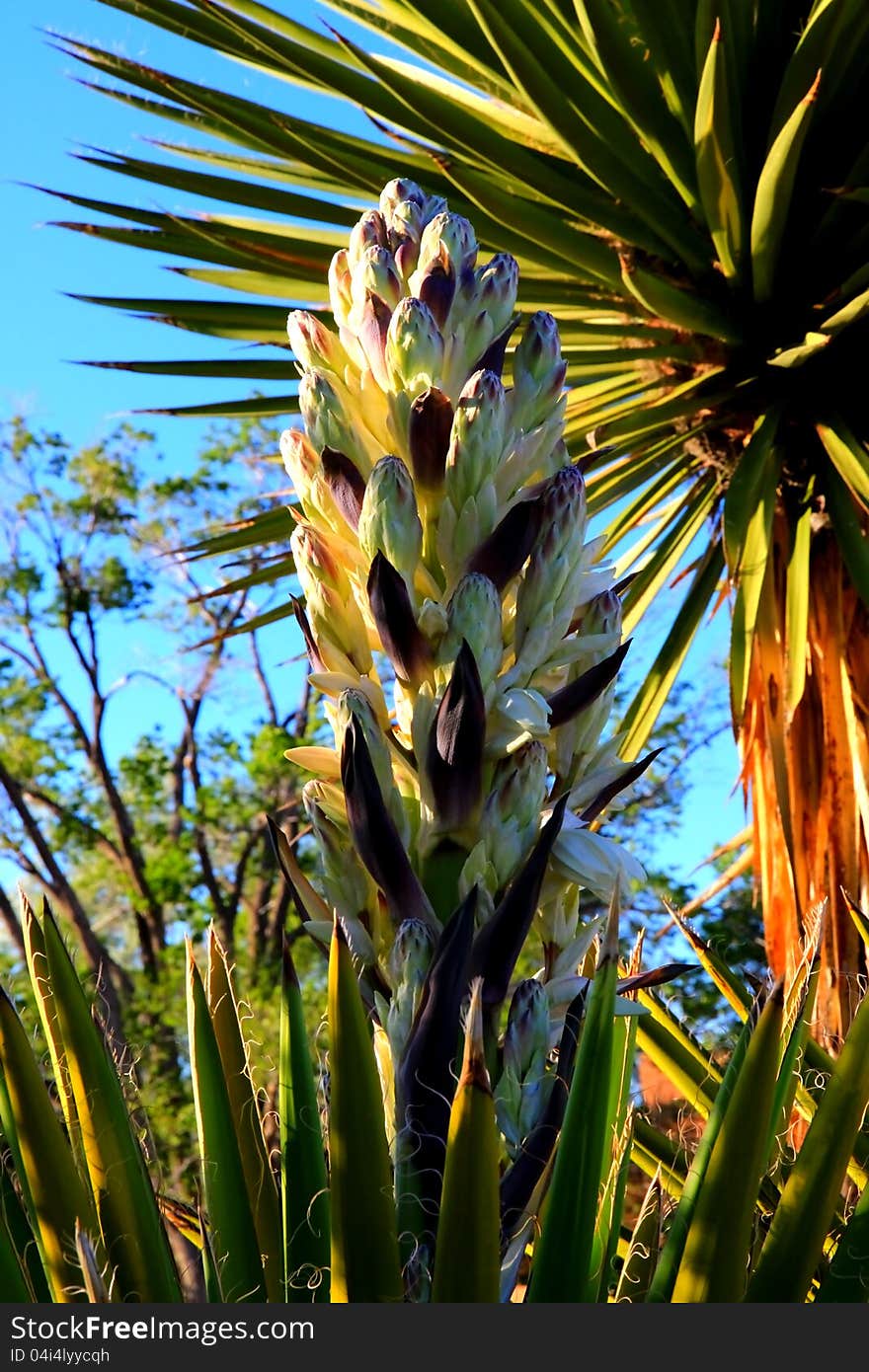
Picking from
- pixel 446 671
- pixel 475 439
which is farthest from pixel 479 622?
pixel 475 439

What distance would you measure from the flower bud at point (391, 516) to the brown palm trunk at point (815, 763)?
6.93 ft

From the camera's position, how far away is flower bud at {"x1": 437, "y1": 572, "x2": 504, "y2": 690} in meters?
0.96

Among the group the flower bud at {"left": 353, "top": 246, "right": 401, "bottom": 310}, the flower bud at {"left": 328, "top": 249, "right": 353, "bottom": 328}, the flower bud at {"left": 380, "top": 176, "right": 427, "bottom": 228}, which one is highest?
the flower bud at {"left": 380, "top": 176, "right": 427, "bottom": 228}

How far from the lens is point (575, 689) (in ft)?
3.32

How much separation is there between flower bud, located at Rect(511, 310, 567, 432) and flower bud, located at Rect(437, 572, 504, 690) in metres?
0.20

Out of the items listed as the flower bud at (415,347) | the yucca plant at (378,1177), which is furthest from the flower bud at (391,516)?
the yucca plant at (378,1177)

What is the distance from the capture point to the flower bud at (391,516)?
0.99m

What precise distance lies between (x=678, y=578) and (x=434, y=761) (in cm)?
303

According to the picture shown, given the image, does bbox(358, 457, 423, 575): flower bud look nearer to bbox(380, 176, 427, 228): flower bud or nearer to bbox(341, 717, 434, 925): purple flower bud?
bbox(341, 717, 434, 925): purple flower bud

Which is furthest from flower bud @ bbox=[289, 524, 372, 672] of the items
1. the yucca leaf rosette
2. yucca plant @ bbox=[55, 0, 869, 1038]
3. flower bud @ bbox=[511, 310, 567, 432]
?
yucca plant @ bbox=[55, 0, 869, 1038]

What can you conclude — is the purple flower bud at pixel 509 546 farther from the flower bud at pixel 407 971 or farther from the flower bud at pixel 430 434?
the flower bud at pixel 407 971

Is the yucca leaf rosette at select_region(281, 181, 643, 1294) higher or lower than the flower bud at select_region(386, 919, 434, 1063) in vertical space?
higher

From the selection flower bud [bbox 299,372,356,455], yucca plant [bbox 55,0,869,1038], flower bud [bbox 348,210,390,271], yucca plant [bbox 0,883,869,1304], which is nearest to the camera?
yucca plant [bbox 0,883,869,1304]

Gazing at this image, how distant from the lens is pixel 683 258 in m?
3.16
